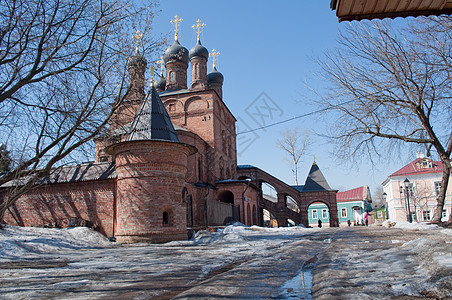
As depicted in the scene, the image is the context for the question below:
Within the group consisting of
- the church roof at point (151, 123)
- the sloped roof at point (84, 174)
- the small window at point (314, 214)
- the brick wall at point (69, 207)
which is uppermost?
the church roof at point (151, 123)

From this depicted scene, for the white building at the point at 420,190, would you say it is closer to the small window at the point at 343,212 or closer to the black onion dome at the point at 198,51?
the small window at the point at 343,212

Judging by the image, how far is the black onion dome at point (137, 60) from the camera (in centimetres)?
1256

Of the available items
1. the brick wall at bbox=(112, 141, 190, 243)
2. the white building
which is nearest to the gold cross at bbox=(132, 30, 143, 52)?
the brick wall at bbox=(112, 141, 190, 243)

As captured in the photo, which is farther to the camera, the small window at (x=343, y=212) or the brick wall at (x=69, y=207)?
the small window at (x=343, y=212)

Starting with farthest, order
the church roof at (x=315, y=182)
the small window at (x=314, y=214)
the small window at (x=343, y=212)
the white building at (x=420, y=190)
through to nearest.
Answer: the small window at (x=314, y=214) → the small window at (x=343, y=212) → the white building at (x=420, y=190) → the church roof at (x=315, y=182)

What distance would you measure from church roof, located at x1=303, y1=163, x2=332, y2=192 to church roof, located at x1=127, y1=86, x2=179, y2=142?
890 inches

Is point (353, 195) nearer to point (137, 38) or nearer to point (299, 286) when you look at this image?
point (137, 38)

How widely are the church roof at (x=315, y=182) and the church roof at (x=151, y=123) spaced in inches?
890

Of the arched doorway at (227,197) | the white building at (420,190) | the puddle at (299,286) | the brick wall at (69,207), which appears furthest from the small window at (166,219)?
the white building at (420,190)

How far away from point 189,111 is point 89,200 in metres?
13.2

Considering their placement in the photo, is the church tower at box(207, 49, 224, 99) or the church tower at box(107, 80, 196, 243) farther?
the church tower at box(207, 49, 224, 99)

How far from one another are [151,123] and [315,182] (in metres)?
24.1

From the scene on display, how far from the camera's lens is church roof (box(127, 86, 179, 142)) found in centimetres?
1402

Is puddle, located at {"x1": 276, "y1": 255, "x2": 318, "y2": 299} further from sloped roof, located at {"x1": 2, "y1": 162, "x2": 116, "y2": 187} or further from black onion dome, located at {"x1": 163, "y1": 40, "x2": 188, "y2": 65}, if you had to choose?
black onion dome, located at {"x1": 163, "y1": 40, "x2": 188, "y2": 65}
